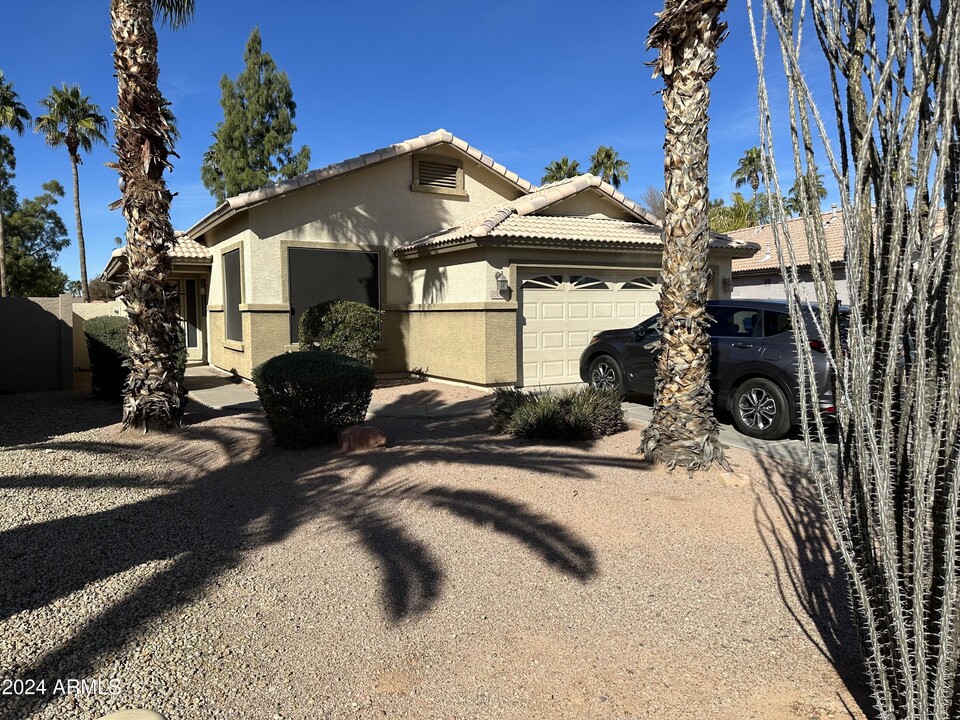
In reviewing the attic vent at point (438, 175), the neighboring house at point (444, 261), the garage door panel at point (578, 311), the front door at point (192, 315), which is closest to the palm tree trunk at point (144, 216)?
the neighboring house at point (444, 261)

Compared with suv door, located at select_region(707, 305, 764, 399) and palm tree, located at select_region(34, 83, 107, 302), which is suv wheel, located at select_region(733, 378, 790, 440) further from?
palm tree, located at select_region(34, 83, 107, 302)

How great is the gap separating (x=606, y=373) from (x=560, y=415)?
362 centimetres

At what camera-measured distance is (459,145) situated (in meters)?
15.2

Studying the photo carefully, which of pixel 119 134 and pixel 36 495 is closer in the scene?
pixel 36 495

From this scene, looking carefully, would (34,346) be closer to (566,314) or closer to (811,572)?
(566,314)

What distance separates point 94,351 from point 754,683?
1210 cm

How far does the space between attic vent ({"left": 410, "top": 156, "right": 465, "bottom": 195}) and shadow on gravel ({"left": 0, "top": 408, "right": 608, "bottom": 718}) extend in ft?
28.4

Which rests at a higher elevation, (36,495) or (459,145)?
(459,145)

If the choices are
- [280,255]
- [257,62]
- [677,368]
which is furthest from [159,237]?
[257,62]

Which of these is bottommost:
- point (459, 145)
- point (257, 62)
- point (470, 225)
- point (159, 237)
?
point (159, 237)

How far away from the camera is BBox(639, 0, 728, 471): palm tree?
254 inches

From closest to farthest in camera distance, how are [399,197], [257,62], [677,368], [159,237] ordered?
1. [677,368]
2. [159,237]
3. [399,197]
4. [257,62]

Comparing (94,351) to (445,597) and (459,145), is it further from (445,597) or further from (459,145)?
(445,597)

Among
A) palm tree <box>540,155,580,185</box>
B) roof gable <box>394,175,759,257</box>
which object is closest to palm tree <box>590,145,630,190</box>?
palm tree <box>540,155,580,185</box>
